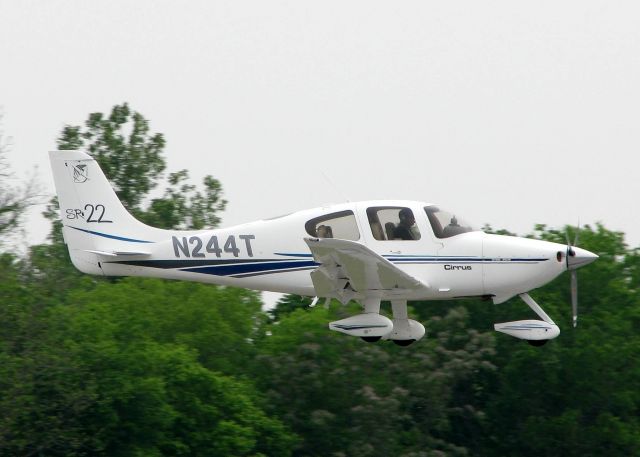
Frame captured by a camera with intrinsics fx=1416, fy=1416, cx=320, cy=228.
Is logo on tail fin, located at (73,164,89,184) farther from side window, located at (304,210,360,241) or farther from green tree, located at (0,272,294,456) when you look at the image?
green tree, located at (0,272,294,456)

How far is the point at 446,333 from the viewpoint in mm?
31234

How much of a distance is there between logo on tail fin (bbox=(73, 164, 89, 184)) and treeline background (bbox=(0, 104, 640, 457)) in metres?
7.45

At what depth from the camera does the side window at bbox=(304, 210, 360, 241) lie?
1836cm

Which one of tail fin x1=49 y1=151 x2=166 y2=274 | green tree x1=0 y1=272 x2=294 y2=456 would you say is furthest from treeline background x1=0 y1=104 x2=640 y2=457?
tail fin x1=49 y1=151 x2=166 y2=274

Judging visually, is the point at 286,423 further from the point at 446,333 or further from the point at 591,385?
the point at 591,385

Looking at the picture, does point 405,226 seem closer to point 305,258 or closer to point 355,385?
point 305,258

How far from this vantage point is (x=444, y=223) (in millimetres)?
18641

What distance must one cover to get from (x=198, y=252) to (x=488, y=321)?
1705 cm

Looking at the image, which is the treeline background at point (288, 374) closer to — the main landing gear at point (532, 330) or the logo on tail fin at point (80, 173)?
the logo on tail fin at point (80, 173)

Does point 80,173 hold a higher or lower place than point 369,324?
higher

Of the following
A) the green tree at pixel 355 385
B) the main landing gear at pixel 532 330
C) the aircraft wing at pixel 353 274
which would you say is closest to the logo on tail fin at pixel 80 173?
the aircraft wing at pixel 353 274

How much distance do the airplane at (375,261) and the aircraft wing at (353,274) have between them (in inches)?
0.5

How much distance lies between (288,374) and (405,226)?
12511 mm

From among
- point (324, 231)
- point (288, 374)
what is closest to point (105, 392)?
point (288, 374)
